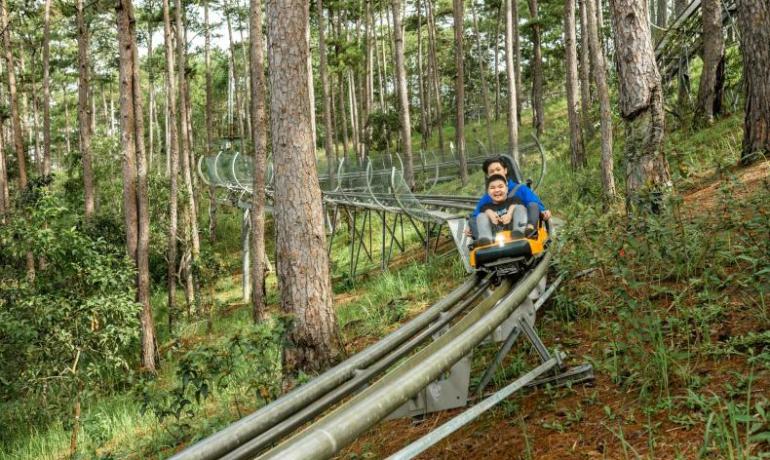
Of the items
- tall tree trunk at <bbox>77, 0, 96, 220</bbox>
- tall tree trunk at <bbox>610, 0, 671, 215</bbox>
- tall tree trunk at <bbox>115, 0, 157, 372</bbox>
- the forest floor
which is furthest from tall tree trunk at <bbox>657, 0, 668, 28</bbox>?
the forest floor

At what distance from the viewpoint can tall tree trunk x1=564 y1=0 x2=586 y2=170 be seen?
1402cm

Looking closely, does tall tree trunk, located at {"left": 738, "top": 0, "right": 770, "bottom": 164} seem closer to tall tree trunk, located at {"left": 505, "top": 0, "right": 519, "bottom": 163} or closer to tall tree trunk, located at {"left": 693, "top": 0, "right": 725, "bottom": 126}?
tall tree trunk, located at {"left": 693, "top": 0, "right": 725, "bottom": 126}

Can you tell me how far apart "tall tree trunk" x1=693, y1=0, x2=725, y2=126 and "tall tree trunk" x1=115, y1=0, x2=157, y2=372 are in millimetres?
11816

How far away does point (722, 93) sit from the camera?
11.9 m

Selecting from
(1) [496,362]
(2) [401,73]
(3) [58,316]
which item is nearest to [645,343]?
(1) [496,362]

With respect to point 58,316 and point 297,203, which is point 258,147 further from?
point 297,203

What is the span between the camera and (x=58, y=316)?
1110 cm

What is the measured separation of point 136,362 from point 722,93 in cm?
1475

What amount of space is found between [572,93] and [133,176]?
10865mm

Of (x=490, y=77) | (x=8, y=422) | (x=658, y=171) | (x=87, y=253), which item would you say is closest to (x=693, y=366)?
(x=658, y=171)

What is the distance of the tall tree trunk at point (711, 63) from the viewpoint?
11352mm

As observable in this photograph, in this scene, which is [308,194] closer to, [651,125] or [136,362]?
[651,125]

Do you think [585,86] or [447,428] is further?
[585,86]

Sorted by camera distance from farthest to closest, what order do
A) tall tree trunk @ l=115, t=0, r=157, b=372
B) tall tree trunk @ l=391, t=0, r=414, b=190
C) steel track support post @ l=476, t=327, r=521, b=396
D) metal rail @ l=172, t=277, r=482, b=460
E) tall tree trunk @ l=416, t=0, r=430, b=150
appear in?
tall tree trunk @ l=416, t=0, r=430, b=150 < tall tree trunk @ l=391, t=0, r=414, b=190 < tall tree trunk @ l=115, t=0, r=157, b=372 < steel track support post @ l=476, t=327, r=521, b=396 < metal rail @ l=172, t=277, r=482, b=460
